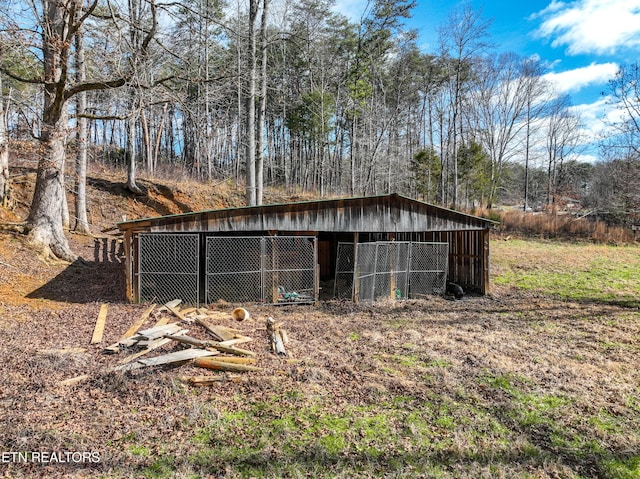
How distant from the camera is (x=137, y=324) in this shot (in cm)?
709

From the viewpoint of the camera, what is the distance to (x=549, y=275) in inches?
563

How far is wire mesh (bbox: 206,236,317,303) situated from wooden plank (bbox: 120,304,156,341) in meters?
1.57

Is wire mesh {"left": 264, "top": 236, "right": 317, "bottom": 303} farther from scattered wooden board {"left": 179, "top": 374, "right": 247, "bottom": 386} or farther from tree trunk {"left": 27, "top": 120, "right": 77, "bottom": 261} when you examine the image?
tree trunk {"left": 27, "top": 120, "right": 77, "bottom": 261}

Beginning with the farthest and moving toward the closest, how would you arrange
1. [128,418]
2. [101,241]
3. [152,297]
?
[101,241] < [152,297] < [128,418]

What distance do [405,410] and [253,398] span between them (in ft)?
6.15

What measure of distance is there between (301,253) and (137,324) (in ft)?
19.8

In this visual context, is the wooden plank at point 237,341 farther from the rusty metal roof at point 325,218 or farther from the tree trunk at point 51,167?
the tree trunk at point 51,167

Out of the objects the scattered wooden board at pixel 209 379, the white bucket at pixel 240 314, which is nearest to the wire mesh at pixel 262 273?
the white bucket at pixel 240 314

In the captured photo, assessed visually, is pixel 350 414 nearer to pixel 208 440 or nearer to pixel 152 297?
pixel 208 440

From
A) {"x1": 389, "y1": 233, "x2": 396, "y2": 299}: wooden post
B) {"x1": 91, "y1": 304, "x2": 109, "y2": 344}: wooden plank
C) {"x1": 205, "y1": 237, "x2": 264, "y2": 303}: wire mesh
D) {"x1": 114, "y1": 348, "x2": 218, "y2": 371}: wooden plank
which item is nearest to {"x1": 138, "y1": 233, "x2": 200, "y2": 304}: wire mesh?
{"x1": 205, "y1": 237, "x2": 264, "y2": 303}: wire mesh

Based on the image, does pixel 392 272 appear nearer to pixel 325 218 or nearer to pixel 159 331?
pixel 325 218

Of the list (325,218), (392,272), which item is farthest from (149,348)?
(392,272)

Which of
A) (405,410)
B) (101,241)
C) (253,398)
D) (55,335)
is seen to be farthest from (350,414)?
(101,241)

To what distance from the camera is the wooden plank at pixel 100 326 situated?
6.04 metres
